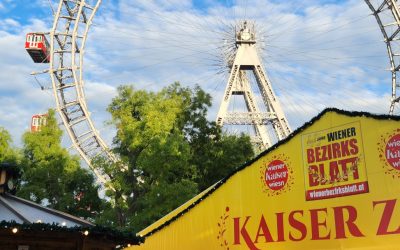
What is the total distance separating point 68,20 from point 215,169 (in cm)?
1719

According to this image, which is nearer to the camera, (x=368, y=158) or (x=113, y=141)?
(x=368, y=158)

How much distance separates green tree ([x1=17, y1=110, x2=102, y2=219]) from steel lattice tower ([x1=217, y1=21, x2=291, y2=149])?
1336cm

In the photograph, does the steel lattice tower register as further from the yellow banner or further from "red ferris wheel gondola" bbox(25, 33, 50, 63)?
the yellow banner

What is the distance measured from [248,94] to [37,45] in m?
17.3

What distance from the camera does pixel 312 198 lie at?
41.3 ft

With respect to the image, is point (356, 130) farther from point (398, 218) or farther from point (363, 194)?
point (398, 218)

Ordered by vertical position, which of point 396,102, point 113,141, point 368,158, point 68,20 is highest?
point 68,20

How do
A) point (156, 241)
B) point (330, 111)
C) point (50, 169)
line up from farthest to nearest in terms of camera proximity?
point (50, 169) < point (156, 241) < point (330, 111)

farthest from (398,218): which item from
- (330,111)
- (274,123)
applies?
(274,123)

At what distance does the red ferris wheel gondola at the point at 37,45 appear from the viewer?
3538 centimetres

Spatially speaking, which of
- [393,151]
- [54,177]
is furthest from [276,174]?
[54,177]

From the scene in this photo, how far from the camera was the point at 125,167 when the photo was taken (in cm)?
2080

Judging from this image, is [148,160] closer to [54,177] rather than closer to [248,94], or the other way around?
[54,177]

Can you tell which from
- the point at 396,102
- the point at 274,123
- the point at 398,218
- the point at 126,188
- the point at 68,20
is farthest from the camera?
the point at 274,123
